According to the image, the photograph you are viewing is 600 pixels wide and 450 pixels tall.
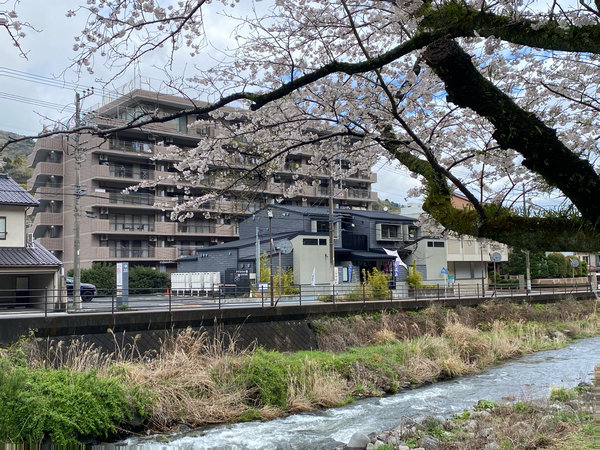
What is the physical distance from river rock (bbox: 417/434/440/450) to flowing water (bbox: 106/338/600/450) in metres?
1.76

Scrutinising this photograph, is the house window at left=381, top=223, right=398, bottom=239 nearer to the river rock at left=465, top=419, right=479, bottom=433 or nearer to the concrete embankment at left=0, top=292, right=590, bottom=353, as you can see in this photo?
the concrete embankment at left=0, top=292, right=590, bottom=353

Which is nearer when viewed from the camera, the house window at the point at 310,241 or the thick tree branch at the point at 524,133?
the thick tree branch at the point at 524,133

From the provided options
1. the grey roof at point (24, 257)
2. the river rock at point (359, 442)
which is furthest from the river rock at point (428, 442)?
the grey roof at point (24, 257)

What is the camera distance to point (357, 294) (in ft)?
81.9

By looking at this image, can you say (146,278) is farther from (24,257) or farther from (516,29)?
(516,29)

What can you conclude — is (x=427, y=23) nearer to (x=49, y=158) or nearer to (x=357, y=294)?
(x=357, y=294)

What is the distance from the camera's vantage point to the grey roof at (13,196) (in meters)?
23.0

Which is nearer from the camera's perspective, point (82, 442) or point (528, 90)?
point (528, 90)

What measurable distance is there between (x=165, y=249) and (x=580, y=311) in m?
30.2

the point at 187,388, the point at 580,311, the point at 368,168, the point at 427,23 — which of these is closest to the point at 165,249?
the point at 580,311

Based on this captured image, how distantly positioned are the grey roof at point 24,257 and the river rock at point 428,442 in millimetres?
20132

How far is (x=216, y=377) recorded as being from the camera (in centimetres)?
1118

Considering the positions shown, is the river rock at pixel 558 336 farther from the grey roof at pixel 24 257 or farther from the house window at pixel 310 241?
the grey roof at pixel 24 257

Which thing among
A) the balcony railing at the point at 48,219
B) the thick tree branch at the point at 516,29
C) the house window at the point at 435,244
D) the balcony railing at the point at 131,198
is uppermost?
the balcony railing at the point at 131,198
